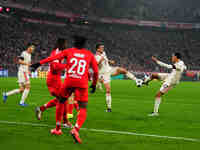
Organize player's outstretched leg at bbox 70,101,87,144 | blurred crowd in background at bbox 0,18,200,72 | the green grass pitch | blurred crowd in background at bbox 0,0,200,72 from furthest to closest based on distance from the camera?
1. blurred crowd in background at bbox 0,0,200,72
2. blurred crowd in background at bbox 0,18,200,72
3. player's outstretched leg at bbox 70,101,87,144
4. the green grass pitch

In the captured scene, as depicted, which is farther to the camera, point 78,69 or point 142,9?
point 142,9

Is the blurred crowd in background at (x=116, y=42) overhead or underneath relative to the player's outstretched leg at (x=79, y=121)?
overhead

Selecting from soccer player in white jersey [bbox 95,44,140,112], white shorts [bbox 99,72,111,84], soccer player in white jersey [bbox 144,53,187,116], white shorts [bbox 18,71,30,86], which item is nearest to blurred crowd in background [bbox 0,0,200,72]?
white shorts [bbox 18,71,30,86]

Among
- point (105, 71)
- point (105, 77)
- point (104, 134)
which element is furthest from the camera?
point (105, 71)

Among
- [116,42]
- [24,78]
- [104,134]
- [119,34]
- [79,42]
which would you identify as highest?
[119,34]

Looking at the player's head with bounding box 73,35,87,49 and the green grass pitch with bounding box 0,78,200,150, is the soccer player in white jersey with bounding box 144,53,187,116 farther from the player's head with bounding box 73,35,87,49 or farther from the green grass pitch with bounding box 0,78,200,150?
the player's head with bounding box 73,35,87,49

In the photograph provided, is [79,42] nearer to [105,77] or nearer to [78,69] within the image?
[78,69]

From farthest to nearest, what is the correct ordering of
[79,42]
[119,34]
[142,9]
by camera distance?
[142,9] < [119,34] < [79,42]

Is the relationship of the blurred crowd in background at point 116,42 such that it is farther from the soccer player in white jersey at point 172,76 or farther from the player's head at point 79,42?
the player's head at point 79,42

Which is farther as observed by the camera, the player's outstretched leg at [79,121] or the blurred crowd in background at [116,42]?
the blurred crowd in background at [116,42]

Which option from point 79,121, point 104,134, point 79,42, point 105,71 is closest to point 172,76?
point 105,71

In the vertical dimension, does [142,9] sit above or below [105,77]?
above

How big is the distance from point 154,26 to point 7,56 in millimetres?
46377

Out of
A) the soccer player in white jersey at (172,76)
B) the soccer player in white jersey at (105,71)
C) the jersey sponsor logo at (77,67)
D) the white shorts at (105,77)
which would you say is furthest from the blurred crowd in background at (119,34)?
the jersey sponsor logo at (77,67)
